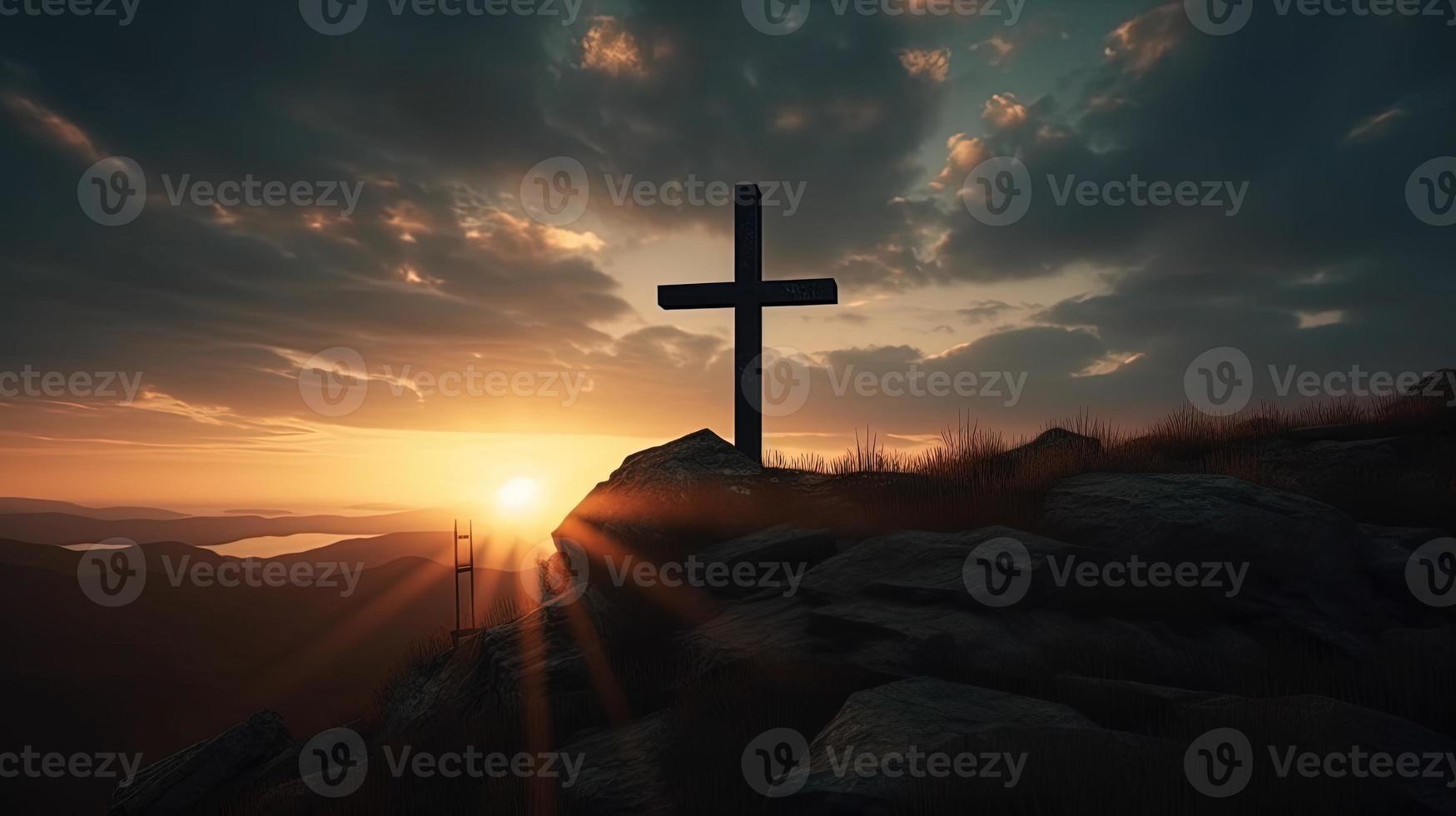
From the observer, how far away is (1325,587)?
7961 mm

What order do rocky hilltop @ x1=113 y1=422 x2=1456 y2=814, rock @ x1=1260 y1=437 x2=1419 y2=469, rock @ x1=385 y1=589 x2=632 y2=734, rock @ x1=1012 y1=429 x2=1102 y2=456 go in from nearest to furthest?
rocky hilltop @ x1=113 y1=422 x2=1456 y2=814 → rock @ x1=385 y1=589 x2=632 y2=734 → rock @ x1=1260 y1=437 x2=1419 y2=469 → rock @ x1=1012 y1=429 x2=1102 y2=456

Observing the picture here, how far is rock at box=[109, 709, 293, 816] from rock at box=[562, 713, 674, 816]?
7.70 metres

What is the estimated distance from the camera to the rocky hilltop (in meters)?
4.88

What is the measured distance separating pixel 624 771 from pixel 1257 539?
6745 millimetres

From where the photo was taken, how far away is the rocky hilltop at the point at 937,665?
4.88 m

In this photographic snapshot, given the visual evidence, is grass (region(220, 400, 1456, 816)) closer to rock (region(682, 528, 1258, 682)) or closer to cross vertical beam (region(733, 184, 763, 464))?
rock (region(682, 528, 1258, 682))

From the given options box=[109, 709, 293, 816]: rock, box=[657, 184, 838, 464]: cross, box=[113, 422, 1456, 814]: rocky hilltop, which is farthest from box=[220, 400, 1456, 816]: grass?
box=[657, 184, 838, 464]: cross

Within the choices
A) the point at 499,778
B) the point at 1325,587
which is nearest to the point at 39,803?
the point at 499,778

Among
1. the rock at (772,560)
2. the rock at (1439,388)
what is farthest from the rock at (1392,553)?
the rock at (1439,388)

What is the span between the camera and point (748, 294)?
48.9ft

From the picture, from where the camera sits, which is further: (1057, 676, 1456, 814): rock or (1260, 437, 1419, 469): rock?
(1260, 437, 1419, 469): rock

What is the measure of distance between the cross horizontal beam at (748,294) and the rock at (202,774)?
9890mm

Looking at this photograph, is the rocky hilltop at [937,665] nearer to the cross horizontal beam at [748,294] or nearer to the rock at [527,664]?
the rock at [527,664]

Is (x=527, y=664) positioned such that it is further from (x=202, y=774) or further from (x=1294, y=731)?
(x=1294, y=731)
